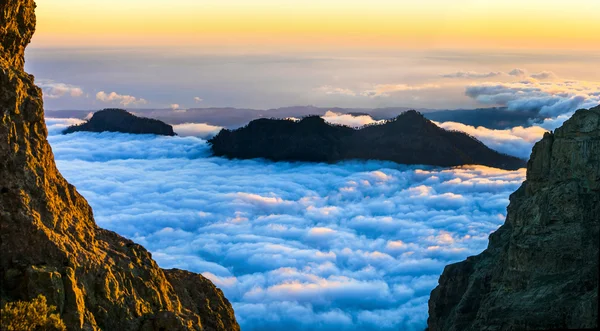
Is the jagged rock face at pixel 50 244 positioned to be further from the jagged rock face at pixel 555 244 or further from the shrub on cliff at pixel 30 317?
the jagged rock face at pixel 555 244

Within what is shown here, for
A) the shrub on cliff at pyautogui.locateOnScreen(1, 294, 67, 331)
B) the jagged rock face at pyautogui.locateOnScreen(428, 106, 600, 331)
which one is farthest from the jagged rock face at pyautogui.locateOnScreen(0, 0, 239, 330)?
the jagged rock face at pyautogui.locateOnScreen(428, 106, 600, 331)

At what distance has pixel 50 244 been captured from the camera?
34688 mm

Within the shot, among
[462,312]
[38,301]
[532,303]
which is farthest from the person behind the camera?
[462,312]

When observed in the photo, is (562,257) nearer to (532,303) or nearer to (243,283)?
(532,303)

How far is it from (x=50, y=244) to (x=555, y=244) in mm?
26313

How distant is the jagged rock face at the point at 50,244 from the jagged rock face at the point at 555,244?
17.1m

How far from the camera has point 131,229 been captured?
187250 mm

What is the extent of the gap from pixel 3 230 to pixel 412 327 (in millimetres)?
84707

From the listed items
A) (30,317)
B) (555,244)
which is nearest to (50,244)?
(30,317)

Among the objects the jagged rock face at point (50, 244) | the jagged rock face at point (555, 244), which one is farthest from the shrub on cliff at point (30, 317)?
the jagged rock face at point (555, 244)

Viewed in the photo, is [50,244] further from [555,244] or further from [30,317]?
[555,244]

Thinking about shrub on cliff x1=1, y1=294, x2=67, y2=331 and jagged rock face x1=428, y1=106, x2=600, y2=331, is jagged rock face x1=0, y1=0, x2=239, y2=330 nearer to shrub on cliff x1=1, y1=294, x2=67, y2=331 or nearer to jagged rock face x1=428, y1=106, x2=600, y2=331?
shrub on cliff x1=1, y1=294, x2=67, y2=331

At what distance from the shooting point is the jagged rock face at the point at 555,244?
1800 inches

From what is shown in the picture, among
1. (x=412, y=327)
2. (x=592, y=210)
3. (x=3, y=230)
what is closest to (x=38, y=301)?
(x=3, y=230)
